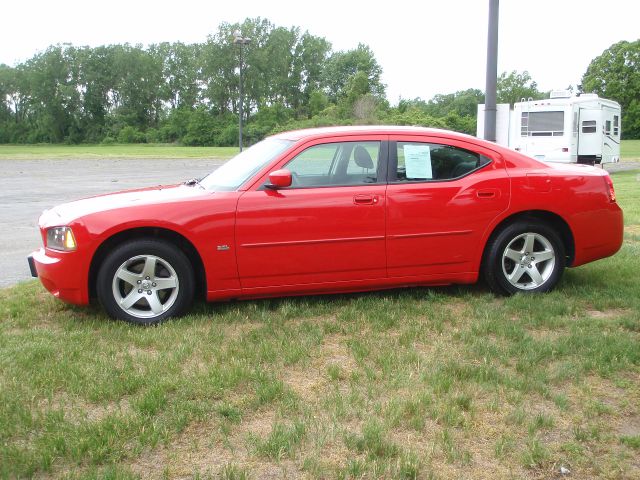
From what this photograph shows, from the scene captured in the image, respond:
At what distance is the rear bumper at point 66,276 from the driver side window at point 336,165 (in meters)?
1.77

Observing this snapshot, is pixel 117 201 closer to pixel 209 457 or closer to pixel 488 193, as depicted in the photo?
pixel 209 457

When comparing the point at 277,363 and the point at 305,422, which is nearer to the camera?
the point at 305,422

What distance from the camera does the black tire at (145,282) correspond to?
4.84m

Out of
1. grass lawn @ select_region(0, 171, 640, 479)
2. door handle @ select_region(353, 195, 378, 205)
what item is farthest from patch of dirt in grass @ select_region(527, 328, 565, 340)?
door handle @ select_region(353, 195, 378, 205)

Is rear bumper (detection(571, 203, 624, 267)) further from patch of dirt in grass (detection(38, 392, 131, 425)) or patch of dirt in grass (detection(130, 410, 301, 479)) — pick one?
patch of dirt in grass (detection(38, 392, 131, 425))

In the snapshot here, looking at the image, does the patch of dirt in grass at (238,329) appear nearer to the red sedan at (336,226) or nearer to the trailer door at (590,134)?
the red sedan at (336,226)

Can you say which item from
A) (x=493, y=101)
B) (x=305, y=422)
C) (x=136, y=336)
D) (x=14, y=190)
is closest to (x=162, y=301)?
(x=136, y=336)

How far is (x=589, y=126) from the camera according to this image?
2077cm

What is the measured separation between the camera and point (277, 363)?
158 inches

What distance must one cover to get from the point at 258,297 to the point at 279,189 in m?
0.88

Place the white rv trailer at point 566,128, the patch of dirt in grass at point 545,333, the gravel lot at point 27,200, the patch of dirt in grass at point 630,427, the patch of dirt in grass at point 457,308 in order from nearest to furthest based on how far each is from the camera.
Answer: the patch of dirt in grass at point 630,427 < the patch of dirt in grass at point 545,333 < the patch of dirt in grass at point 457,308 < the gravel lot at point 27,200 < the white rv trailer at point 566,128

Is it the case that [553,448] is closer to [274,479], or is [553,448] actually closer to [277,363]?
[274,479]

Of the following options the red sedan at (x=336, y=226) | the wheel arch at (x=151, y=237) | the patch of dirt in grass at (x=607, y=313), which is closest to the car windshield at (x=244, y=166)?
the red sedan at (x=336, y=226)

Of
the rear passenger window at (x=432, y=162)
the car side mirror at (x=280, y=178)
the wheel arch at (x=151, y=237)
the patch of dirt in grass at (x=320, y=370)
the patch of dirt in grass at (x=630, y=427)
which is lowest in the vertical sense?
the patch of dirt in grass at (x=630, y=427)
